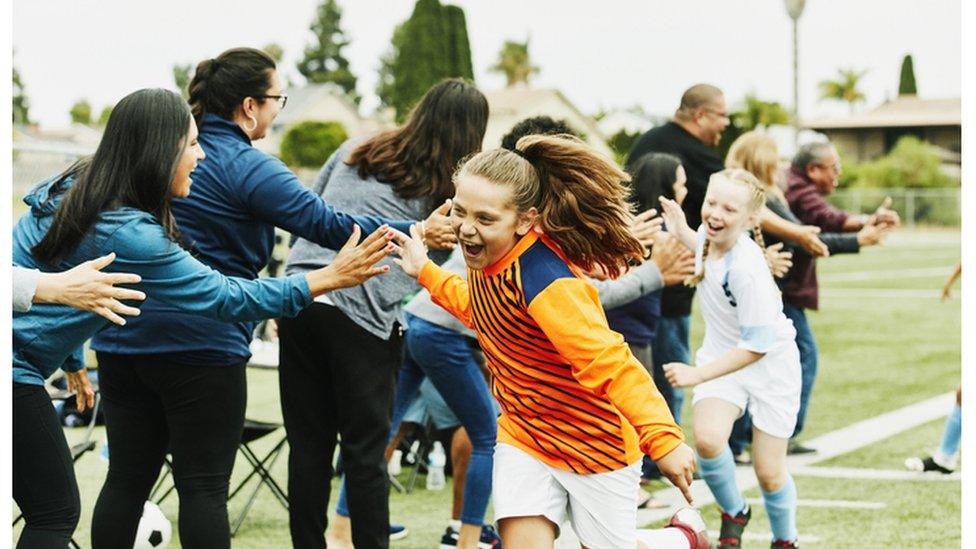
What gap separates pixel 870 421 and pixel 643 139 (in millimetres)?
3356

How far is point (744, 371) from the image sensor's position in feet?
18.6

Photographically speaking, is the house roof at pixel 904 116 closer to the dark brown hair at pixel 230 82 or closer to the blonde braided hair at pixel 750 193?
the blonde braided hair at pixel 750 193

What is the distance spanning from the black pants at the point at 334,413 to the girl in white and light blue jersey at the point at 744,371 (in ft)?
4.60

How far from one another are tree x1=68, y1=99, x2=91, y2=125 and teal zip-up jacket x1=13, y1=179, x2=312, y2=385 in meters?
122

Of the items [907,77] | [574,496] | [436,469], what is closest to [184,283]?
[574,496]

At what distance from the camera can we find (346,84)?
351 feet

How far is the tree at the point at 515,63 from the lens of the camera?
11556 centimetres

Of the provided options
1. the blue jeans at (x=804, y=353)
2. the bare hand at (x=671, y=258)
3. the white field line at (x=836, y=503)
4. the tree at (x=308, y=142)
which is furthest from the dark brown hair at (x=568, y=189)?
the tree at (x=308, y=142)

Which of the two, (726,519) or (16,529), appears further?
(16,529)

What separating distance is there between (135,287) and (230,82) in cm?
93

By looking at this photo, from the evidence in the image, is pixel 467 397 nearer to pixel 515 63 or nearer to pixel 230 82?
pixel 230 82

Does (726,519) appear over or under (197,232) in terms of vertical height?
under
